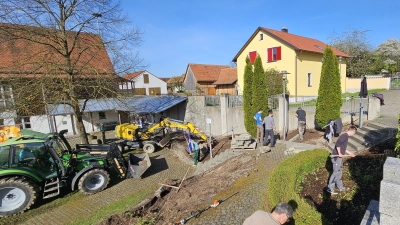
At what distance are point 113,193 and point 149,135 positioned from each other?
21.9 ft

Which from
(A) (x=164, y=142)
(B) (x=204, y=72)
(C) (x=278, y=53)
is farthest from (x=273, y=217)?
(B) (x=204, y=72)

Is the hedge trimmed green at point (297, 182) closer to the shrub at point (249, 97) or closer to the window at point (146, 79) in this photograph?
the shrub at point (249, 97)

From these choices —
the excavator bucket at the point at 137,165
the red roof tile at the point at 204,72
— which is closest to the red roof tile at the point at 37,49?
the excavator bucket at the point at 137,165

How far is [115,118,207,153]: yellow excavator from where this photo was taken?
14039 mm

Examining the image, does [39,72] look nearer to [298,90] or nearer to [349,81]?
[298,90]

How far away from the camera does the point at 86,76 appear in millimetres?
12320

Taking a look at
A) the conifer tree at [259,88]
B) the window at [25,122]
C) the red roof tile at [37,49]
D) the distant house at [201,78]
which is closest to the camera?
the red roof tile at [37,49]

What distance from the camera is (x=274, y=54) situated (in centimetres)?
2406

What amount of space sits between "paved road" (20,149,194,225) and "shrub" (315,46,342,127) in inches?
305

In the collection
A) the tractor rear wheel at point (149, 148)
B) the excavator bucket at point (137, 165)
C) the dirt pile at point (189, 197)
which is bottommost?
the tractor rear wheel at point (149, 148)

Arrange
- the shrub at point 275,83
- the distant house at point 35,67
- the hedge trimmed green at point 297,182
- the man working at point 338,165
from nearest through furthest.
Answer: the hedge trimmed green at point 297,182, the man working at point 338,165, the distant house at point 35,67, the shrub at point 275,83

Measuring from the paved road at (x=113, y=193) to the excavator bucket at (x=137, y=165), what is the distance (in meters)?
0.34

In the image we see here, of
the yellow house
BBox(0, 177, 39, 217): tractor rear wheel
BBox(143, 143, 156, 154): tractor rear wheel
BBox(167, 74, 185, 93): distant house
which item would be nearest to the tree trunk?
BBox(143, 143, 156, 154): tractor rear wheel

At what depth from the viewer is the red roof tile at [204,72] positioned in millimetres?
38531
